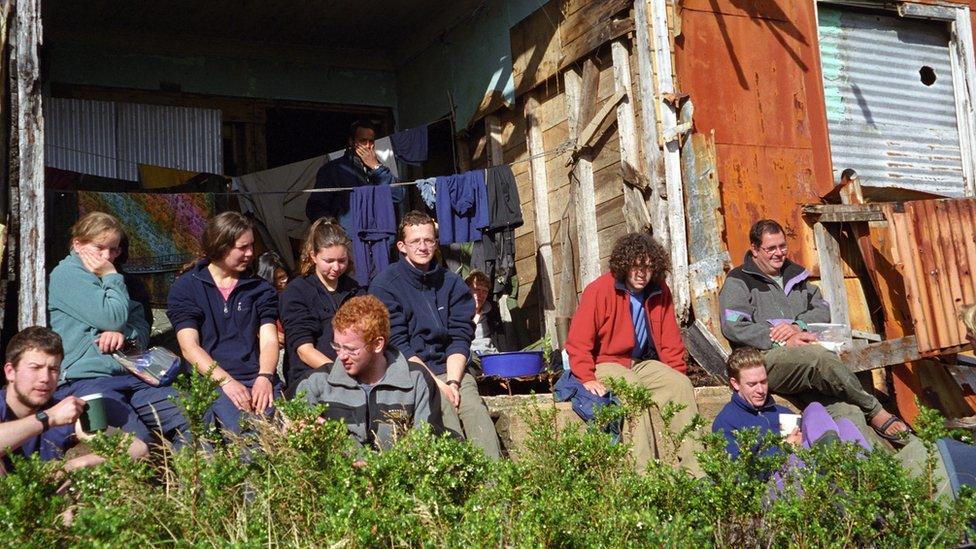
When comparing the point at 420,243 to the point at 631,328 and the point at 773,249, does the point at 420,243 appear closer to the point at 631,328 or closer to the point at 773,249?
the point at 631,328

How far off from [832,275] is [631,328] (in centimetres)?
178

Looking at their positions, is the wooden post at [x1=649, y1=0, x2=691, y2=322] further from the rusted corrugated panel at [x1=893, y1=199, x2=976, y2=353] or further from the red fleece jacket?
the rusted corrugated panel at [x1=893, y1=199, x2=976, y2=353]

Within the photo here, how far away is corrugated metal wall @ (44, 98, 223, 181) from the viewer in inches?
346

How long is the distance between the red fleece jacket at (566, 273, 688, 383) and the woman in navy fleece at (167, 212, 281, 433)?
175 cm

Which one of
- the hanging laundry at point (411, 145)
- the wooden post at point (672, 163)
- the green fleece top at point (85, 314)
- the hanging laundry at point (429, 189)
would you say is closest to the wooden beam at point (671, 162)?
the wooden post at point (672, 163)

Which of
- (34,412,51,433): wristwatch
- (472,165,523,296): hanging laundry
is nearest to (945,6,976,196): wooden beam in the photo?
(472,165,523,296): hanging laundry

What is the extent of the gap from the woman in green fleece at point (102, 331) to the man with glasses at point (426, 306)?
53.0 inches

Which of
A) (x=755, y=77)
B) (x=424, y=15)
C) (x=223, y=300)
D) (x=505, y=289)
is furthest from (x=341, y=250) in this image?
(x=424, y=15)

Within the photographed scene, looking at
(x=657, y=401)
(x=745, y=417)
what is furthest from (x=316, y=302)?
(x=745, y=417)

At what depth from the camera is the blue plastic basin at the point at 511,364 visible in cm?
697

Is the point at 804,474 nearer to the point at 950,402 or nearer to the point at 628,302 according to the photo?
the point at 628,302

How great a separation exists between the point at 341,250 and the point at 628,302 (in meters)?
1.73

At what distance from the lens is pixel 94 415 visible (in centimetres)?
472

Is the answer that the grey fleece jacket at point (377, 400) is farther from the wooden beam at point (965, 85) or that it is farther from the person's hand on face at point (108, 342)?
the wooden beam at point (965, 85)
